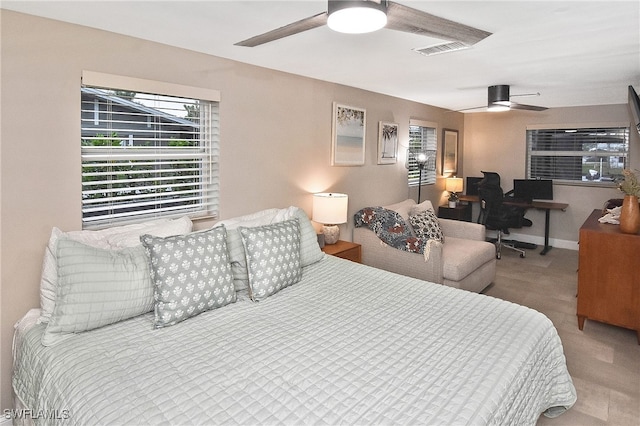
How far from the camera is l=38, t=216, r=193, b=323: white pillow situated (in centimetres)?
204

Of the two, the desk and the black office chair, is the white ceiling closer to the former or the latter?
the black office chair

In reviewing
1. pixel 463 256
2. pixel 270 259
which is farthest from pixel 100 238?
pixel 463 256

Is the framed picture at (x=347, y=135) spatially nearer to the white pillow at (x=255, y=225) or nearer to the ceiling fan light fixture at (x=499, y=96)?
the white pillow at (x=255, y=225)

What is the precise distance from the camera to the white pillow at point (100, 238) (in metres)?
2.04

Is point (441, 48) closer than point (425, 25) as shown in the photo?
No

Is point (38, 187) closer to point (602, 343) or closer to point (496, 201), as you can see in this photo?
point (602, 343)

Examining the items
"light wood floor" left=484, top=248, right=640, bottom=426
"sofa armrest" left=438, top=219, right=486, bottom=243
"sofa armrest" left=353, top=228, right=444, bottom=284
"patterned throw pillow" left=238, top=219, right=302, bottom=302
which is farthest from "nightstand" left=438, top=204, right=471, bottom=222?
"patterned throw pillow" left=238, top=219, right=302, bottom=302

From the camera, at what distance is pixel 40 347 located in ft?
5.87

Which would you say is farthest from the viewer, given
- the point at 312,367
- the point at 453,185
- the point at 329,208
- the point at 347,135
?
the point at 453,185

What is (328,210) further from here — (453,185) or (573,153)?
(573,153)

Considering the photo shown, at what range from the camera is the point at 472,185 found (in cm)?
673

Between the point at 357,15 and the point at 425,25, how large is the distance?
0.33m

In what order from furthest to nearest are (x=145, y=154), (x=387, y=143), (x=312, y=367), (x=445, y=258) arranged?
(x=387, y=143), (x=445, y=258), (x=145, y=154), (x=312, y=367)

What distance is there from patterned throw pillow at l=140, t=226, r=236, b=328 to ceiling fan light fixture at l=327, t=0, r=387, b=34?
1334mm
